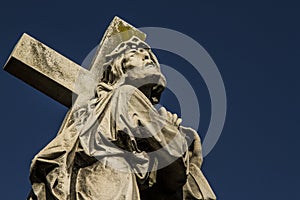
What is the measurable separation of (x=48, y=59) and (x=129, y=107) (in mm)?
1995

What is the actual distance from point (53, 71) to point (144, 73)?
1.48m

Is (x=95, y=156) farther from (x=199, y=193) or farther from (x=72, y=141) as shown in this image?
(x=199, y=193)

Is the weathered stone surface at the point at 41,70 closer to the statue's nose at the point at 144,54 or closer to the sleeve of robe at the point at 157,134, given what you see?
the statue's nose at the point at 144,54

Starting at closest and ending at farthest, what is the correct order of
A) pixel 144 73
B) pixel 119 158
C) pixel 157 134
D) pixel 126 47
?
pixel 119 158
pixel 157 134
pixel 144 73
pixel 126 47

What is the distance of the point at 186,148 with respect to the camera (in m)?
7.64

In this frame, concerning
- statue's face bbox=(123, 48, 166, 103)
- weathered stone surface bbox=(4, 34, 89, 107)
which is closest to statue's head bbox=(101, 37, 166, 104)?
statue's face bbox=(123, 48, 166, 103)

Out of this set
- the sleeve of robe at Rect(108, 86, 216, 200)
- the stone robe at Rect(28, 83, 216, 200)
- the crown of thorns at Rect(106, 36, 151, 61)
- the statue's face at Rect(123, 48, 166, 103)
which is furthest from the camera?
the crown of thorns at Rect(106, 36, 151, 61)

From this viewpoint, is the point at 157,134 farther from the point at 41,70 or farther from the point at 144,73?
the point at 41,70

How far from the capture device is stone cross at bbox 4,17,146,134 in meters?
9.15

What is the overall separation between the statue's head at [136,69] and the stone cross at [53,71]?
0.61m

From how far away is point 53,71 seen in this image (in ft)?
30.5

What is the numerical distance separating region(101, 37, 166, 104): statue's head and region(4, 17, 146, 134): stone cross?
0.61m

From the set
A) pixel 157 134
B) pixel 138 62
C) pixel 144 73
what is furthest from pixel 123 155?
pixel 138 62

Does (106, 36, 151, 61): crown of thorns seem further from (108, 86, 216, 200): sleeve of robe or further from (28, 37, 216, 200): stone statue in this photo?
(108, 86, 216, 200): sleeve of robe
